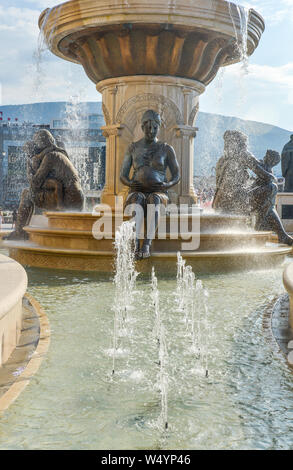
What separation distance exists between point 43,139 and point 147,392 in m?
7.12

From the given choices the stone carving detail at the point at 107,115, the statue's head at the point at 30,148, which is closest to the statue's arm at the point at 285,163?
the stone carving detail at the point at 107,115

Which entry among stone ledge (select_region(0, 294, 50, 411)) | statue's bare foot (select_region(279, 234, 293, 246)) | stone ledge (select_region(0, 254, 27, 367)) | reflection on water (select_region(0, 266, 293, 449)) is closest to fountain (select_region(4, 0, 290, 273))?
statue's bare foot (select_region(279, 234, 293, 246))

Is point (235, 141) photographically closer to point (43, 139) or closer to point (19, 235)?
point (43, 139)

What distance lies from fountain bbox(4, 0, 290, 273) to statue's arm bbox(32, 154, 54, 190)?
693mm

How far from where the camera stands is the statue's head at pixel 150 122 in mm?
7543

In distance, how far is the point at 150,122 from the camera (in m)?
7.64

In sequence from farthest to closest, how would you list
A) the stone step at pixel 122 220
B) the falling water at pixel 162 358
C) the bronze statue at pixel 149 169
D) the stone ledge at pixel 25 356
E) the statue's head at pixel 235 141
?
the statue's head at pixel 235 141 → the stone step at pixel 122 220 → the bronze statue at pixel 149 169 → the stone ledge at pixel 25 356 → the falling water at pixel 162 358

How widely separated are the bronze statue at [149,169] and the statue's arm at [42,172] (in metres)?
1.81

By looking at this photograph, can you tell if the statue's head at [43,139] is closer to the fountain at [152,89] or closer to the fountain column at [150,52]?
the fountain at [152,89]

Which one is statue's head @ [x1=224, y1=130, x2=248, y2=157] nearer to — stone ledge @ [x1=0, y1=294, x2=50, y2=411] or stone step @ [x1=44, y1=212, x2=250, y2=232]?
stone step @ [x1=44, y1=212, x2=250, y2=232]

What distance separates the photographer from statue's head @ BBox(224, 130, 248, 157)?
33.3 ft

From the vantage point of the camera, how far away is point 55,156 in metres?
9.22

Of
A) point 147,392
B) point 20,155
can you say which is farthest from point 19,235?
point 20,155

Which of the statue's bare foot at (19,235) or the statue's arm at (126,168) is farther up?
the statue's arm at (126,168)
